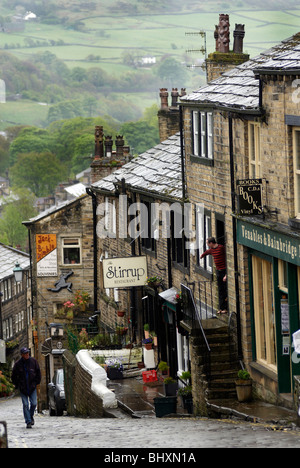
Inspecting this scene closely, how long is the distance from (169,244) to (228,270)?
234 inches

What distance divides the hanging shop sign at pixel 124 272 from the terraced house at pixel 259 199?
5.29m

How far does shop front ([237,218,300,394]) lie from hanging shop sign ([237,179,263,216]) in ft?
0.94

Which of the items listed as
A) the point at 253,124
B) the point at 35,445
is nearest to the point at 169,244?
the point at 253,124

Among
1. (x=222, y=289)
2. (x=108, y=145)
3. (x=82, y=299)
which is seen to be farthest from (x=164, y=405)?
(x=108, y=145)

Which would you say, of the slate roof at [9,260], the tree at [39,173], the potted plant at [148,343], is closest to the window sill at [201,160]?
the potted plant at [148,343]

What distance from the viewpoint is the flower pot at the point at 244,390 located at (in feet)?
64.4

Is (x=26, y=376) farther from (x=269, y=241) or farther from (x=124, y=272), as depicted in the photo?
(x=124, y=272)

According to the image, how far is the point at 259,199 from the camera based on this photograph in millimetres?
18531

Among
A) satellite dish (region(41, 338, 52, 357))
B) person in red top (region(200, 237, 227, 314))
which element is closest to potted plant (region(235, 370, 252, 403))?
person in red top (region(200, 237, 227, 314))

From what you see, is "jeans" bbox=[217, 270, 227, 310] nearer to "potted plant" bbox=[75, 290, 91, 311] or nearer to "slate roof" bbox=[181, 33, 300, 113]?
"slate roof" bbox=[181, 33, 300, 113]

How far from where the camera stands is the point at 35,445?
1438cm

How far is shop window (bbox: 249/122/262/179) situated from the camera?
19094mm

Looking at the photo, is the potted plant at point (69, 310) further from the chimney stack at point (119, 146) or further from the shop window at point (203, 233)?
the shop window at point (203, 233)
